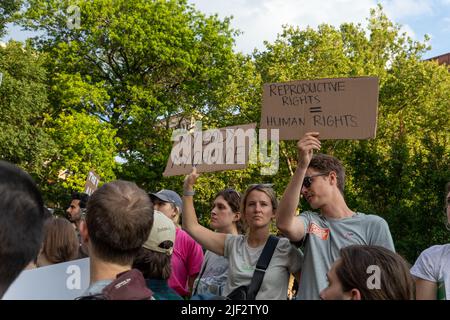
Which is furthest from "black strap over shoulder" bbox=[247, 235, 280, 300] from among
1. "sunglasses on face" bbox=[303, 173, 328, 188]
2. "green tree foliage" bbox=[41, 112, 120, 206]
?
"green tree foliage" bbox=[41, 112, 120, 206]

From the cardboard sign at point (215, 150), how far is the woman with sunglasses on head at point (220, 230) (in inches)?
17.5

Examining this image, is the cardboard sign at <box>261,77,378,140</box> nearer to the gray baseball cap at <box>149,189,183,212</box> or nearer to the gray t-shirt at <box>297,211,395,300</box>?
the gray t-shirt at <box>297,211,395,300</box>

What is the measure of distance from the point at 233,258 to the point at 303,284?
0.54 metres

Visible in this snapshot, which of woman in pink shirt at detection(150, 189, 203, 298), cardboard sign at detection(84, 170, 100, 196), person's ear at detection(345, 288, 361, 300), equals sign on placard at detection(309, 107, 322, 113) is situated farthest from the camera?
cardboard sign at detection(84, 170, 100, 196)

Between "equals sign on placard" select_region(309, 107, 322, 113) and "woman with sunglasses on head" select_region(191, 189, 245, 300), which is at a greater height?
"equals sign on placard" select_region(309, 107, 322, 113)

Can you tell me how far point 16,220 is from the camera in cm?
144

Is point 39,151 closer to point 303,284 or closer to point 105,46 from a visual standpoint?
point 105,46

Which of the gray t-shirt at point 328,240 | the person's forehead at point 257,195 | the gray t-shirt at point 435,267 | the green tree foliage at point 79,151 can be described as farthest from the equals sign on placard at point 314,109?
the green tree foliage at point 79,151

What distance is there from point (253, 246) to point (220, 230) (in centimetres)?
94

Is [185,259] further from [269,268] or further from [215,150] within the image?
[269,268]

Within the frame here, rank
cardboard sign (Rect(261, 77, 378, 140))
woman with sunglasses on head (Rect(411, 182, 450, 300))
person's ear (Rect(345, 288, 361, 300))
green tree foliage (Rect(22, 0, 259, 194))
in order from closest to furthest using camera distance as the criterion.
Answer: person's ear (Rect(345, 288, 361, 300)) < woman with sunglasses on head (Rect(411, 182, 450, 300)) < cardboard sign (Rect(261, 77, 378, 140)) < green tree foliage (Rect(22, 0, 259, 194))

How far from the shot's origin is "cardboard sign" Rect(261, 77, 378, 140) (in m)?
3.85

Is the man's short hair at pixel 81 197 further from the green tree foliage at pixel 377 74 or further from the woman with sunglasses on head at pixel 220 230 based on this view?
the green tree foliage at pixel 377 74

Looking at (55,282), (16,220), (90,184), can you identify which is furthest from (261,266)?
(90,184)
